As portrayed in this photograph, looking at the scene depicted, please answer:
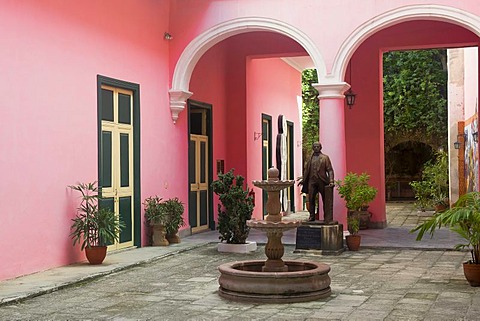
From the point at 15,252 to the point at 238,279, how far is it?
10.1 ft

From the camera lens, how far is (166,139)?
13.5 m

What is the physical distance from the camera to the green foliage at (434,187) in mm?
21953

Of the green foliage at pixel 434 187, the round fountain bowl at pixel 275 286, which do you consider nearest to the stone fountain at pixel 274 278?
the round fountain bowl at pixel 275 286

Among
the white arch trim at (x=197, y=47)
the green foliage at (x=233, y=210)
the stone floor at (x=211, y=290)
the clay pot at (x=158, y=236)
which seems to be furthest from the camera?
the white arch trim at (x=197, y=47)

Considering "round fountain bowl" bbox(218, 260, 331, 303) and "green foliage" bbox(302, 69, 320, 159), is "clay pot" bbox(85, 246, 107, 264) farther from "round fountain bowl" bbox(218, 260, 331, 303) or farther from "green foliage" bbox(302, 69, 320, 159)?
"green foliage" bbox(302, 69, 320, 159)

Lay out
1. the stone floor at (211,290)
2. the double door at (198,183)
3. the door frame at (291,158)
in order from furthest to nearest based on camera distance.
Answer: the door frame at (291,158), the double door at (198,183), the stone floor at (211,290)

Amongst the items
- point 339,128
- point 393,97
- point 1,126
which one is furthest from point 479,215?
point 393,97

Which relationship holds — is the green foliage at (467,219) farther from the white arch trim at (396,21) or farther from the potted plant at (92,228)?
the white arch trim at (396,21)

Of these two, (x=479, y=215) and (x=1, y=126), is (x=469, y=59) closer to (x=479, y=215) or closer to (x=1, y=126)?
(x=479, y=215)

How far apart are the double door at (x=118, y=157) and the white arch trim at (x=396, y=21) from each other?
3.61 m

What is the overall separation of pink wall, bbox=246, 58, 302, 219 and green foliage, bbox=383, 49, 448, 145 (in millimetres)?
5587

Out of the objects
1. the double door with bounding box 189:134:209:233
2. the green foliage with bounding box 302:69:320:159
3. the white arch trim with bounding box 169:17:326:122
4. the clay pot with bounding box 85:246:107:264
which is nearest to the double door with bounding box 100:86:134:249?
the clay pot with bounding box 85:246:107:264

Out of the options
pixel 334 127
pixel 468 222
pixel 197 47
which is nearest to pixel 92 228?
pixel 197 47

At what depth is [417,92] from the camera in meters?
26.8
